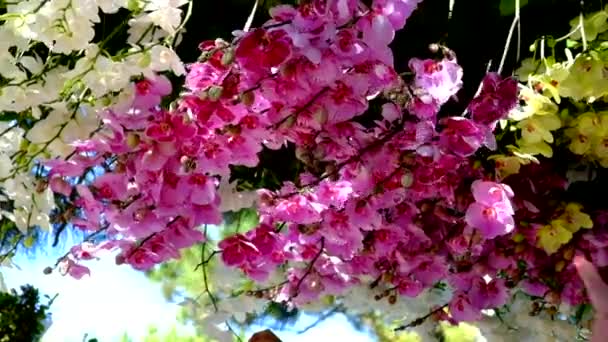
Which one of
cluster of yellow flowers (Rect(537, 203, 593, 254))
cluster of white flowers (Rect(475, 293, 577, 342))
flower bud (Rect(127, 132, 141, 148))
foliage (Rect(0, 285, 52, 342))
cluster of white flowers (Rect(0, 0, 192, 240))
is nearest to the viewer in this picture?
cluster of white flowers (Rect(0, 0, 192, 240))

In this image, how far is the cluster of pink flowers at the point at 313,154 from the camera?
0.76m

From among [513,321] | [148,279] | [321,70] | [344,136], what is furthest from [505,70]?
[148,279]

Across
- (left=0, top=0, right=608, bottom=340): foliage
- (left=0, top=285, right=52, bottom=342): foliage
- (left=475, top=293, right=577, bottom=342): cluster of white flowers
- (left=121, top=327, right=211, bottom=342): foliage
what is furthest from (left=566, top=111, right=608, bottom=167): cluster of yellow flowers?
(left=121, top=327, right=211, bottom=342): foliage

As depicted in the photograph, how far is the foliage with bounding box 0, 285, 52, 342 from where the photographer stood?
8.32 ft

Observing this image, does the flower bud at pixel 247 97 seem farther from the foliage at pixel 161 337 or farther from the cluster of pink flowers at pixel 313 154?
the foliage at pixel 161 337

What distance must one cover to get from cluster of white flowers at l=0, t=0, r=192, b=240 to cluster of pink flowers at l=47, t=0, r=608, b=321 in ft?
0.10

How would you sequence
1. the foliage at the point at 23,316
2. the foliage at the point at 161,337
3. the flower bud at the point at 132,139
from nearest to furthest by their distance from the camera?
the flower bud at the point at 132,139, the foliage at the point at 23,316, the foliage at the point at 161,337

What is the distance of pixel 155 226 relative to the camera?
97 centimetres

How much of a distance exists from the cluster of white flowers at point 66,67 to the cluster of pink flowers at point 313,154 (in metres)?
0.03

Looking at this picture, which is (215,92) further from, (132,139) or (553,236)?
(553,236)

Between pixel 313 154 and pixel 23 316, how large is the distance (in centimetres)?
180

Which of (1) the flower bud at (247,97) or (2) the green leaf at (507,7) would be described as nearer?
→ (1) the flower bud at (247,97)

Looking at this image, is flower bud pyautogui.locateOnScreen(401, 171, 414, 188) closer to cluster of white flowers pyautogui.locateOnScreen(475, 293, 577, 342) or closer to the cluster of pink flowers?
the cluster of pink flowers

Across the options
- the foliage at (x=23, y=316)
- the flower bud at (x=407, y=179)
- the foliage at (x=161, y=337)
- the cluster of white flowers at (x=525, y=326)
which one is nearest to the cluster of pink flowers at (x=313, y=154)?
the flower bud at (x=407, y=179)
